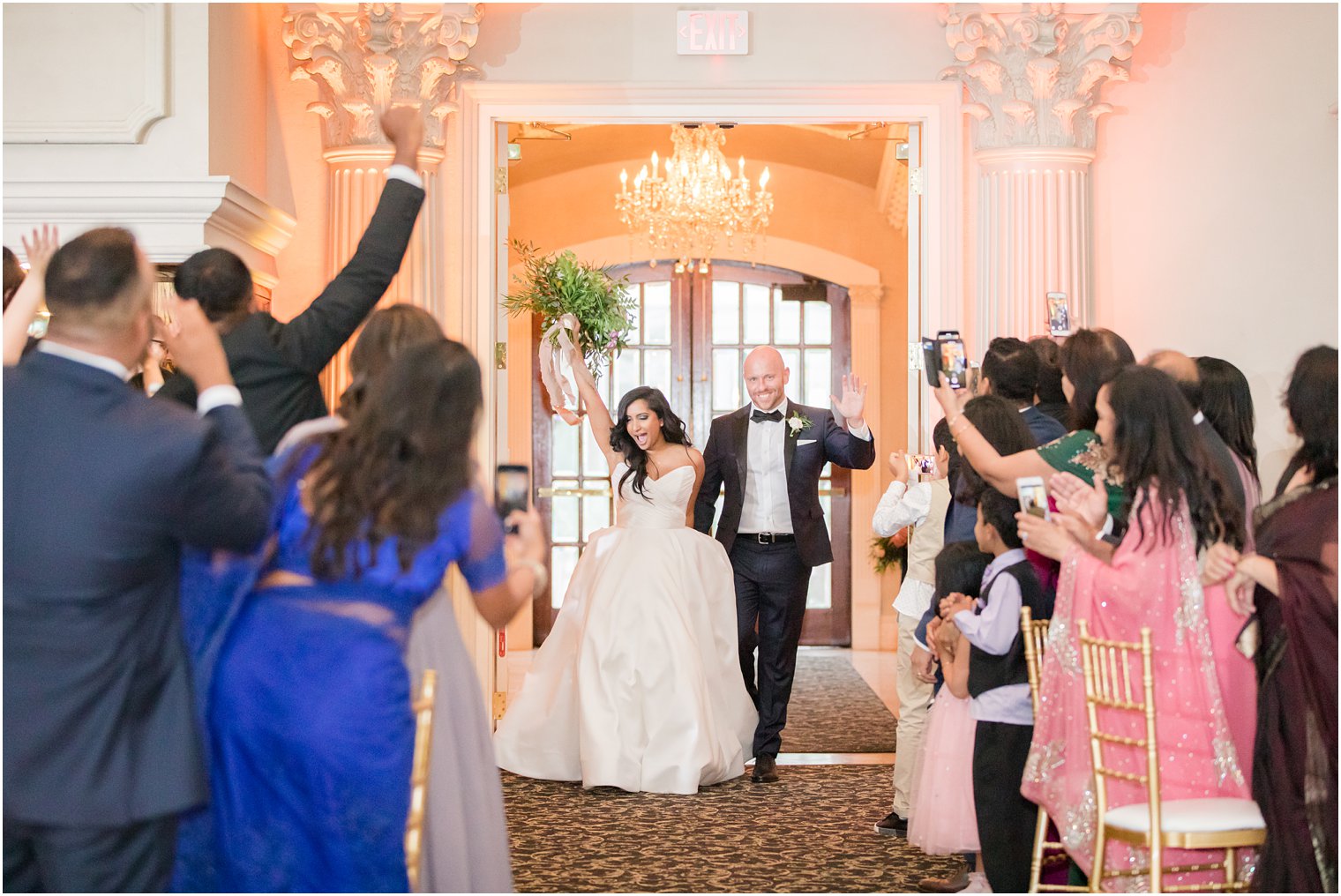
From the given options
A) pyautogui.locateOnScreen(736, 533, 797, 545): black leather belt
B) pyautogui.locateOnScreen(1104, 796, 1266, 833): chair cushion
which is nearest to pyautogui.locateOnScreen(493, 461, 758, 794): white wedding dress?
pyautogui.locateOnScreen(736, 533, 797, 545): black leather belt

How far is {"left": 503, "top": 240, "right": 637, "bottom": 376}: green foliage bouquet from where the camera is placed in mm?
6211

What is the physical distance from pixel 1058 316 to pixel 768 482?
4.75 feet

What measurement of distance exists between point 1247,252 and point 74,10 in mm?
4627

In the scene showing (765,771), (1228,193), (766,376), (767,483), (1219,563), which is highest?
(1228,193)

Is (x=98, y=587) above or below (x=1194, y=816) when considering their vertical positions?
above

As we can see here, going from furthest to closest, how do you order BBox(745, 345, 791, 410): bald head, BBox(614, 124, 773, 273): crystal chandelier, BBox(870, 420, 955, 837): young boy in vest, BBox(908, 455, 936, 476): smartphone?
BBox(614, 124, 773, 273): crystal chandelier, BBox(745, 345, 791, 410): bald head, BBox(908, 455, 936, 476): smartphone, BBox(870, 420, 955, 837): young boy in vest

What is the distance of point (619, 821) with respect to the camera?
199 inches

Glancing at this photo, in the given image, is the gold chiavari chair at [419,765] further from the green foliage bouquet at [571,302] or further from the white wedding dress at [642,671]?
the green foliage bouquet at [571,302]

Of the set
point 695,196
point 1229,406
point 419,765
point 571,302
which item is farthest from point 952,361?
point 695,196

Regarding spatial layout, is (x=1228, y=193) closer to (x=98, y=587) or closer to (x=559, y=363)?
(x=559, y=363)

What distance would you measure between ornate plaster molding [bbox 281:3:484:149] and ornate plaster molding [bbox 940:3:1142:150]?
85.6 inches

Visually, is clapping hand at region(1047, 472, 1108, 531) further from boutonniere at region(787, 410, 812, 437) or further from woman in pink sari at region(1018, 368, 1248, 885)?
boutonniere at region(787, 410, 812, 437)

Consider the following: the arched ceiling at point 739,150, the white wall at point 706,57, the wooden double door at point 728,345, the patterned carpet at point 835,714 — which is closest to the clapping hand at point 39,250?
the white wall at point 706,57

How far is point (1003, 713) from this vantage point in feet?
12.1
